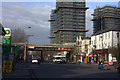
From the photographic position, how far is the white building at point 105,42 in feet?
222

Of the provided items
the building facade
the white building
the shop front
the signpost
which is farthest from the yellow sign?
the building facade

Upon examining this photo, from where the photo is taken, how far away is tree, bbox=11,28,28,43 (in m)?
87.1

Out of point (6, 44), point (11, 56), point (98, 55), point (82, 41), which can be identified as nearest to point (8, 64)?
point (11, 56)

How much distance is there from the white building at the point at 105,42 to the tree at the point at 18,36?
1039 inches

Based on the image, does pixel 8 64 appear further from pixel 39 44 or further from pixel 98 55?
pixel 39 44

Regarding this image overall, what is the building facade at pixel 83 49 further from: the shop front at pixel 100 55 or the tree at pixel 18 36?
the tree at pixel 18 36

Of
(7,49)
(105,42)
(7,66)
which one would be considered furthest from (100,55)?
(7,66)

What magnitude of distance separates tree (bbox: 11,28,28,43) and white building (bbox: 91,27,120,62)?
86.6ft

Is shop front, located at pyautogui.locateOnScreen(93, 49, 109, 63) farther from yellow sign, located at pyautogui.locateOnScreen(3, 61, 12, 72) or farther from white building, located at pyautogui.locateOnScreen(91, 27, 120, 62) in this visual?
yellow sign, located at pyautogui.locateOnScreen(3, 61, 12, 72)

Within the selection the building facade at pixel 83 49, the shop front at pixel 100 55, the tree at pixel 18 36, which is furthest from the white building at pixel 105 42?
the tree at pixel 18 36

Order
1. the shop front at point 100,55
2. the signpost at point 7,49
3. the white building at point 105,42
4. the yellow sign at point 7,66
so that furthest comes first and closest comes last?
the shop front at point 100,55
the white building at point 105,42
the signpost at point 7,49
the yellow sign at point 7,66

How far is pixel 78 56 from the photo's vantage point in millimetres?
103438

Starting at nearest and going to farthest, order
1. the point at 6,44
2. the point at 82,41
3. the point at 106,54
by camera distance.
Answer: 1. the point at 6,44
2. the point at 106,54
3. the point at 82,41

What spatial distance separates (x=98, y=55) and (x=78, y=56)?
24409 mm
